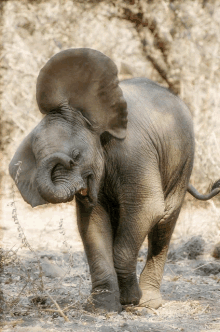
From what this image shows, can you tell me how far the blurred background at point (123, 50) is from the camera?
11.1 m

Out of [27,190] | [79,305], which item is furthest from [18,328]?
[27,190]

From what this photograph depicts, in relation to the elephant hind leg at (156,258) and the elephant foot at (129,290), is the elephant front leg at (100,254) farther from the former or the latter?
the elephant hind leg at (156,258)

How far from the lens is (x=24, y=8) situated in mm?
13227

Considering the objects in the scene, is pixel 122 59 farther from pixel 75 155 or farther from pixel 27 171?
pixel 75 155

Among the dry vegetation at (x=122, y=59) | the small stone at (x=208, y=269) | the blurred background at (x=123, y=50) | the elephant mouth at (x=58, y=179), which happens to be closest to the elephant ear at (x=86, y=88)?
the elephant mouth at (x=58, y=179)

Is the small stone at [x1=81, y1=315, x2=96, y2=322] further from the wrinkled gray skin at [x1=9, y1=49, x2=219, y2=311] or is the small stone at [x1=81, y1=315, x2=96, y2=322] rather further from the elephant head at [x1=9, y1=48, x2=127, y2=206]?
the elephant head at [x1=9, y1=48, x2=127, y2=206]

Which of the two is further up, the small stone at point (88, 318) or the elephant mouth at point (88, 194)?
the elephant mouth at point (88, 194)

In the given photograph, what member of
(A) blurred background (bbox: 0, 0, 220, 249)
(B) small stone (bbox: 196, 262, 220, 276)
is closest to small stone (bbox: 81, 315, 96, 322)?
(B) small stone (bbox: 196, 262, 220, 276)

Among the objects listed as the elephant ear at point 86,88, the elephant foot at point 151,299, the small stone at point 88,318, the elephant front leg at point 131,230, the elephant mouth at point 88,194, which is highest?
the elephant ear at point 86,88

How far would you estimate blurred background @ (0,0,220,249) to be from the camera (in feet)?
36.4

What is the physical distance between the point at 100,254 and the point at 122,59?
8.05m

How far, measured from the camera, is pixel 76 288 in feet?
20.5

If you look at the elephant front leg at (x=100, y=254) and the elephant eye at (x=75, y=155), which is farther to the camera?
the elephant front leg at (x=100, y=254)

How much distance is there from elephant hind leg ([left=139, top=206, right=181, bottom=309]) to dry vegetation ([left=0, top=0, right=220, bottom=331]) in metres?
2.41
